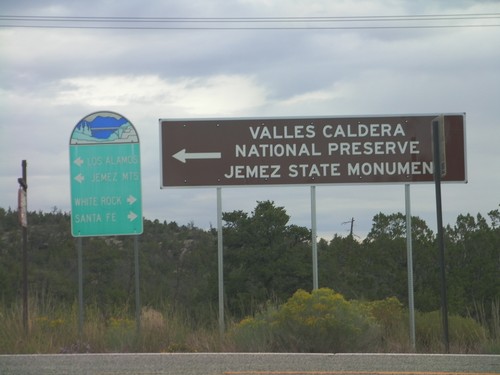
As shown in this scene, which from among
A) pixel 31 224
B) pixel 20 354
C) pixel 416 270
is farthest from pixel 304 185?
pixel 31 224

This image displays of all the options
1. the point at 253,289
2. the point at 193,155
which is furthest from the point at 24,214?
the point at 253,289

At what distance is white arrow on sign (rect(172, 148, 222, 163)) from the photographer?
14.5 m

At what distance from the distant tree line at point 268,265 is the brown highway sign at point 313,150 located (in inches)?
393

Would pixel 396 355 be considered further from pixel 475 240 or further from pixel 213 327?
pixel 475 240

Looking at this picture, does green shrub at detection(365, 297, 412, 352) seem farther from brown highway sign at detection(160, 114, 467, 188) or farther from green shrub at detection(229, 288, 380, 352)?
brown highway sign at detection(160, 114, 467, 188)

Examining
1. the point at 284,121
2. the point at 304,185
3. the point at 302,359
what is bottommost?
the point at 302,359

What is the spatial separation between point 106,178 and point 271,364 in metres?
4.36

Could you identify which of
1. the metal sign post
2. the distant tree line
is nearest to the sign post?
the metal sign post

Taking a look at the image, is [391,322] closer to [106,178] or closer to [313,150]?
[313,150]

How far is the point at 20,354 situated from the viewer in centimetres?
1184

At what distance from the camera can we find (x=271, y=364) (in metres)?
11.0

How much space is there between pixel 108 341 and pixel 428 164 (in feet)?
19.9

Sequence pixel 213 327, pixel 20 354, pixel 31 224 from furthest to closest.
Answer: pixel 31 224 < pixel 213 327 < pixel 20 354

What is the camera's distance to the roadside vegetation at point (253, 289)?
40.2 feet
